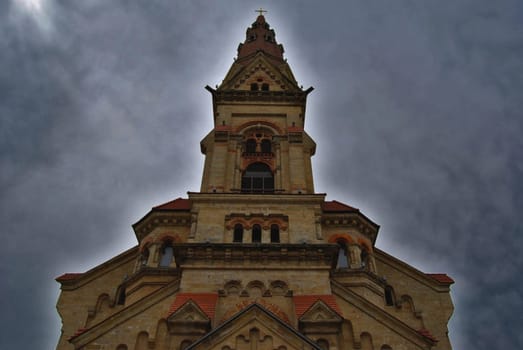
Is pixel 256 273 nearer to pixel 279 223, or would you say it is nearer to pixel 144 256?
pixel 279 223

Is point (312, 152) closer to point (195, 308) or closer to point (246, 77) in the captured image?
point (246, 77)

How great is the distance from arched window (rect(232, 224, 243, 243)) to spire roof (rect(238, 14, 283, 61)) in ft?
73.4

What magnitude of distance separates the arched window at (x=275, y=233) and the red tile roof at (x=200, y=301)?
4708 millimetres

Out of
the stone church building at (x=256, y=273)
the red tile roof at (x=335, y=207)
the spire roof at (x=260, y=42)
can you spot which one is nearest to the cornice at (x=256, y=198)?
the stone church building at (x=256, y=273)

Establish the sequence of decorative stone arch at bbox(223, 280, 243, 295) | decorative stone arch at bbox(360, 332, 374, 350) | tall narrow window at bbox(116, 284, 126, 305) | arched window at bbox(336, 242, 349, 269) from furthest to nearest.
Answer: tall narrow window at bbox(116, 284, 126, 305) → arched window at bbox(336, 242, 349, 269) → decorative stone arch at bbox(223, 280, 243, 295) → decorative stone arch at bbox(360, 332, 374, 350)

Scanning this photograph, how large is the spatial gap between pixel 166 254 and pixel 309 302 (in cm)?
950

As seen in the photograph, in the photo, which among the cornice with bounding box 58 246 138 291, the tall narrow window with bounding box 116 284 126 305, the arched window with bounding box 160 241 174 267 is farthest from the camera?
the cornice with bounding box 58 246 138 291

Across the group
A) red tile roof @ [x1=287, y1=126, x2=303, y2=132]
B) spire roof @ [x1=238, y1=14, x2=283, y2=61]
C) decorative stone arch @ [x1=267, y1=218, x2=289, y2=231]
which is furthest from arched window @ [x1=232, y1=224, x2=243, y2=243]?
spire roof @ [x1=238, y1=14, x2=283, y2=61]

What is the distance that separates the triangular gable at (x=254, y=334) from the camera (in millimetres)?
19797

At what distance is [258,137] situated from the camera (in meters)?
35.2

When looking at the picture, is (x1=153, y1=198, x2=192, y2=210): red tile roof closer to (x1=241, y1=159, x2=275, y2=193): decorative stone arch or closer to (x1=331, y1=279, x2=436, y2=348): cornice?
(x1=241, y1=159, x2=275, y2=193): decorative stone arch

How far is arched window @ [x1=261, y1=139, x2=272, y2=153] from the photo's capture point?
34.2m

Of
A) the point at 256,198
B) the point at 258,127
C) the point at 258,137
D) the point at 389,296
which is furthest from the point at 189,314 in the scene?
the point at 258,127

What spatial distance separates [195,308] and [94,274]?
1083 cm
